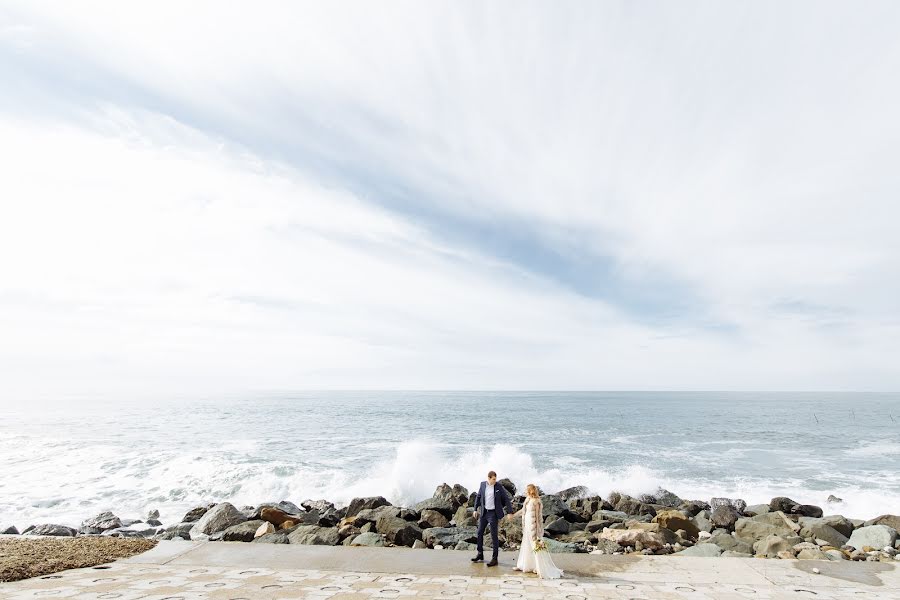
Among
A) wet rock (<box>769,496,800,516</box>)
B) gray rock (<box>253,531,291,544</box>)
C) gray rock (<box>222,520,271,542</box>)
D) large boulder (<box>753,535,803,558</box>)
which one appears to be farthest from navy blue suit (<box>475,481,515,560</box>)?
wet rock (<box>769,496,800,516</box>)

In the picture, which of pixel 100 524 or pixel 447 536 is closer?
pixel 447 536

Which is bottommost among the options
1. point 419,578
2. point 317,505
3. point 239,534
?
point 317,505

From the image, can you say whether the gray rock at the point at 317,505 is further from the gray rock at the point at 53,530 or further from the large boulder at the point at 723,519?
the large boulder at the point at 723,519

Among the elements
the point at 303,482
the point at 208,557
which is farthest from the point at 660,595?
the point at 303,482

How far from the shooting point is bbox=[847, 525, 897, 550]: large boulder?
1205 cm

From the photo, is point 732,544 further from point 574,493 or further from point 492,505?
point 574,493

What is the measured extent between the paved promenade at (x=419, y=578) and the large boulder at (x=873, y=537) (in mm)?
4266

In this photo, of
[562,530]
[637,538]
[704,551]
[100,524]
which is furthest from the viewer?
[100,524]

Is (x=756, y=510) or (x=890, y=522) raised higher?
(x=890, y=522)

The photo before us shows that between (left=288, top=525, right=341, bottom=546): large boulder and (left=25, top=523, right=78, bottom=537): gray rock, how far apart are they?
6126 mm

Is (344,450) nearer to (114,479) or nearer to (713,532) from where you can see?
(114,479)

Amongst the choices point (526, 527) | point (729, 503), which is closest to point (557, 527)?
point (526, 527)

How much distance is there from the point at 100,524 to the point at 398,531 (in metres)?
9.88

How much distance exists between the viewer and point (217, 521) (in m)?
13.6
